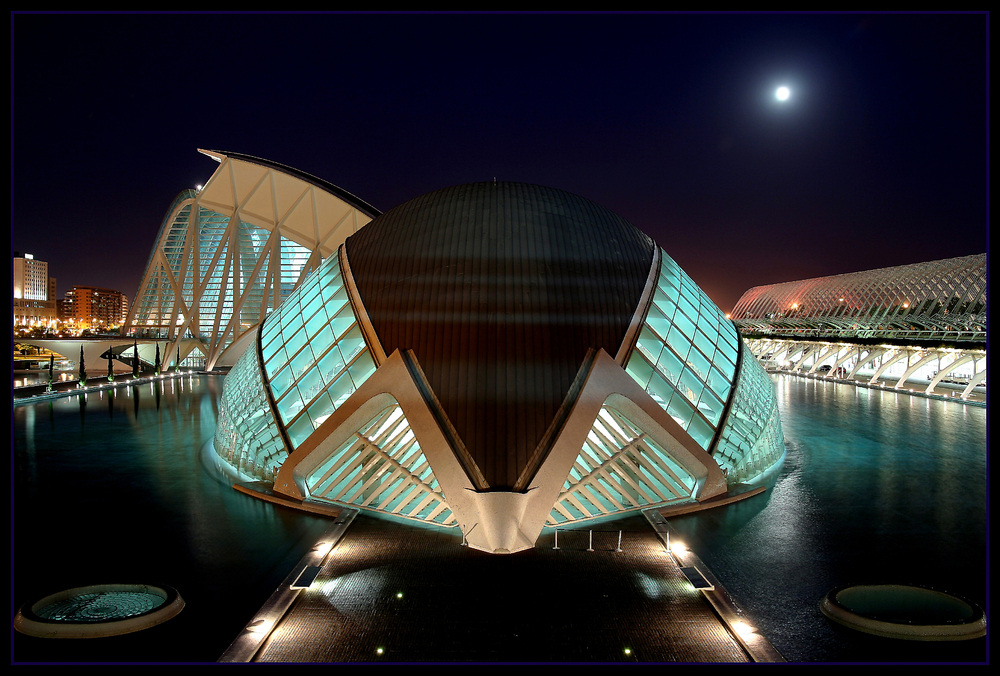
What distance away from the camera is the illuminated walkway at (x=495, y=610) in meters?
8.14

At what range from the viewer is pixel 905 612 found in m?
9.61

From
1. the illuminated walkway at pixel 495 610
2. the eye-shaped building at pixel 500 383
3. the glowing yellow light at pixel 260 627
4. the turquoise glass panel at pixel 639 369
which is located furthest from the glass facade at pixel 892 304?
the glowing yellow light at pixel 260 627

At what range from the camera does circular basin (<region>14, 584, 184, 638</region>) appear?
28.4 ft

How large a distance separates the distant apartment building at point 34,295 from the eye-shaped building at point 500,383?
7314 centimetres

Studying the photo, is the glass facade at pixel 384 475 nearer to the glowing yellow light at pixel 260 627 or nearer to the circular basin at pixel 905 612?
the glowing yellow light at pixel 260 627

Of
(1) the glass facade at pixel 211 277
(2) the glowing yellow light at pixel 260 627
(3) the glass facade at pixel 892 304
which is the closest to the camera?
(2) the glowing yellow light at pixel 260 627

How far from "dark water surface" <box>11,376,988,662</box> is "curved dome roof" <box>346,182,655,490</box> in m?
4.00

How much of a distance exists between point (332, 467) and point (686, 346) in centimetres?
940

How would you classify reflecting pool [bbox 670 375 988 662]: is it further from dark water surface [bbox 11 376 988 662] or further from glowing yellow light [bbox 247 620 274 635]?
glowing yellow light [bbox 247 620 274 635]

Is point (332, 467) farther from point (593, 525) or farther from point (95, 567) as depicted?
point (593, 525)

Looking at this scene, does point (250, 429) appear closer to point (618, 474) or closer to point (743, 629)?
point (618, 474)

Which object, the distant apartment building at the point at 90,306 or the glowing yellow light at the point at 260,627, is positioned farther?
the distant apartment building at the point at 90,306

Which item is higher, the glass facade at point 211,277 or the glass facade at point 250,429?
the glass facade at point 211,277

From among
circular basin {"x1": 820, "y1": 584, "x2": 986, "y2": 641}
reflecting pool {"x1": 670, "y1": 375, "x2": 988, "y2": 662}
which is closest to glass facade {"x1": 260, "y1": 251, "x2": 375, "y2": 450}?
reflecting pool {"x1": 670, "y1": 375, "x2": 988, "y2": 662}
